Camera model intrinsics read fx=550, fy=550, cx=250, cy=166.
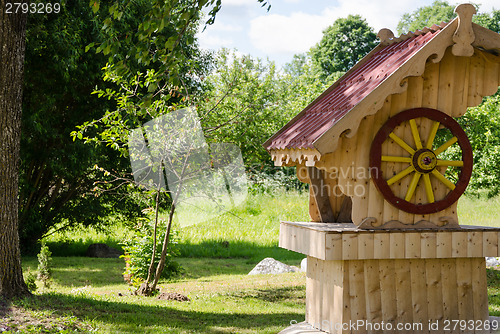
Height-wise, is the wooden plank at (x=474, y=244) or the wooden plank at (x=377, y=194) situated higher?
the wooden plank at (x=377, y=194)

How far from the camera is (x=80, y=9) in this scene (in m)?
12.6

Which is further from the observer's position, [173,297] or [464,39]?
[173,297]

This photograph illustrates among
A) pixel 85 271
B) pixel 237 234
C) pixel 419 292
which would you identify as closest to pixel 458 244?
pixel 419 292

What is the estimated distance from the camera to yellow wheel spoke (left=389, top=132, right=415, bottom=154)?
5.13 m

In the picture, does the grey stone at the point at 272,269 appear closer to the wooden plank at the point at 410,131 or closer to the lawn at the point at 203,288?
the lawn at the point at 203,288

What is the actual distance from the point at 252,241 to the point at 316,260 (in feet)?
37.2

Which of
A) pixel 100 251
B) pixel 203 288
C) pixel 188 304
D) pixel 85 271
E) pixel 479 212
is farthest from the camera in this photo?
pixel 479 212

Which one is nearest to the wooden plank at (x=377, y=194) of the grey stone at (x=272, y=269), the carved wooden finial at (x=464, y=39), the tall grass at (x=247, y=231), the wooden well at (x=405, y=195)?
the wooden well at (x=405, y=195)

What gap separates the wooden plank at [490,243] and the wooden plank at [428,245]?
0.58 meters

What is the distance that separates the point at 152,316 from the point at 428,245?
12.3ft

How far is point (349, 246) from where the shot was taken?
194 inches

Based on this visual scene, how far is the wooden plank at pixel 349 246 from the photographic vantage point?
492cm

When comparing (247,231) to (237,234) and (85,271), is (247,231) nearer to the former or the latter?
(237,234)

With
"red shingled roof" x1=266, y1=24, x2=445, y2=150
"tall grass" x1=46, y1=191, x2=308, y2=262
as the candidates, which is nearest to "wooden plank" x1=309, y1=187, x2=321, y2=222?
"red shingled roof" x1=266, y1=24, x2=445, y2=150
